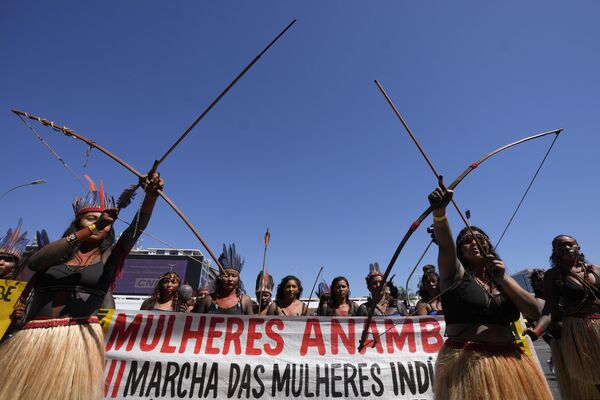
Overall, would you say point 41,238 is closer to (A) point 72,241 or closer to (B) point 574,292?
(A) point 72,241

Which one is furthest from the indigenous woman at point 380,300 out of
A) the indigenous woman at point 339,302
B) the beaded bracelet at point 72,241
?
the beaded bracelet at point 72,241

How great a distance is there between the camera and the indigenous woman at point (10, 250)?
5338 mm

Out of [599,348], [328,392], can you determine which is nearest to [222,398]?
[328,392]

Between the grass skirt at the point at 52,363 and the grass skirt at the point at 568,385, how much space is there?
4.20 meters

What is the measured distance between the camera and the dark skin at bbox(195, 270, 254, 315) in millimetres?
5020

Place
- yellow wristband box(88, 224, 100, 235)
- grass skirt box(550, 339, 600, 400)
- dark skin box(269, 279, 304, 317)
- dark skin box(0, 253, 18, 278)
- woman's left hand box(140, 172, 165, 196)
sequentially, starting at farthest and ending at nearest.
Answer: dark skin box(269, 279, 304, 317)
dark skin box(0, 253, 18, 278)
grass skirt box(550, 339, 600, 400)
woman's left hand box(140, 172, 165, 196)
yellow wristband box(88, 224, 100, 235)

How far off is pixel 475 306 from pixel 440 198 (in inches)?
32.5

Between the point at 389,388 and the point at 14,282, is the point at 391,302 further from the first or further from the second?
the point at 14,282

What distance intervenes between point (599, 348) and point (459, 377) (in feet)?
6.59

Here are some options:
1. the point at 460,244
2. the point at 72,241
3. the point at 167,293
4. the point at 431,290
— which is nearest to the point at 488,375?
the point at 460,244

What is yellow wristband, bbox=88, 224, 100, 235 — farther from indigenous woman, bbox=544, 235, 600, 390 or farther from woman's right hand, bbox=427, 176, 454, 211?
indigenous woman, bbox=544, 235, 600, 390

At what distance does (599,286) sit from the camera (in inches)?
141

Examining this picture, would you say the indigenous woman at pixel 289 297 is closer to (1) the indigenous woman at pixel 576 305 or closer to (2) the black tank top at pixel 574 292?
(1) the indigenous woman at pixel 576 305

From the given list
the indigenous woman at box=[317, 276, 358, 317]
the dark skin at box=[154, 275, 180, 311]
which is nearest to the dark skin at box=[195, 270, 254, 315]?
the dark skin at box=[154, 275, 180, 311]
